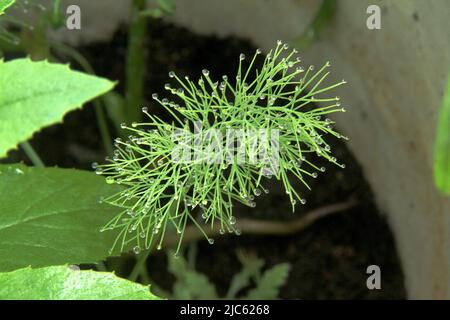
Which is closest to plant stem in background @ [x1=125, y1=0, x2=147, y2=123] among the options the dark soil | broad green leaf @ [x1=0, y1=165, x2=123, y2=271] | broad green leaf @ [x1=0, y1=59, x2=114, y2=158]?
the dark soil

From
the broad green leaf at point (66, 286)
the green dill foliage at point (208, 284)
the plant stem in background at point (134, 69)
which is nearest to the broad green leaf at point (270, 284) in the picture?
the green dill foliage at point (208, 284)

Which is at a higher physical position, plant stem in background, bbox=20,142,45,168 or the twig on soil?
plant stem in background, bbox=20,142,45,168

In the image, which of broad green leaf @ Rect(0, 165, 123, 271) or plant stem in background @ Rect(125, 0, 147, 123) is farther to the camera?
plant stem in background @ Rect(125, 0, 147, 123)

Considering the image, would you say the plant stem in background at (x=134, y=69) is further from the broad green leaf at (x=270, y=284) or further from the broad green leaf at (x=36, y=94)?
the broad green leaf at (x=36, y=94)

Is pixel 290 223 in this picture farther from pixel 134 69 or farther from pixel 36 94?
pixel 36 94

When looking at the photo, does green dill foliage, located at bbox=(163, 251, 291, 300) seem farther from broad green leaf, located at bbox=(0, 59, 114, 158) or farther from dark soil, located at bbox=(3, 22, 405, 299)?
broad green leaf, located at bbox=(0, 59, 114, 158)

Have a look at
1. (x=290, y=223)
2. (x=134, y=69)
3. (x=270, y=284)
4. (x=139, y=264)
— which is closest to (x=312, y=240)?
(x=290, y=223)

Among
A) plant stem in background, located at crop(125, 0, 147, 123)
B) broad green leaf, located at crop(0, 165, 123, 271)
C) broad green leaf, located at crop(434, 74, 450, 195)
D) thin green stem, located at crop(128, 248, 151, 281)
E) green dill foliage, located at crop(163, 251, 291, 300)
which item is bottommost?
green dill foliage, located at crop(163, 251, 291, 300)

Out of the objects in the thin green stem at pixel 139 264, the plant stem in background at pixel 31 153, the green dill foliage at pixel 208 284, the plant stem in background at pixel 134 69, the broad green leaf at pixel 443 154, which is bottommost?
the green dill foliage at pixel 208 284
